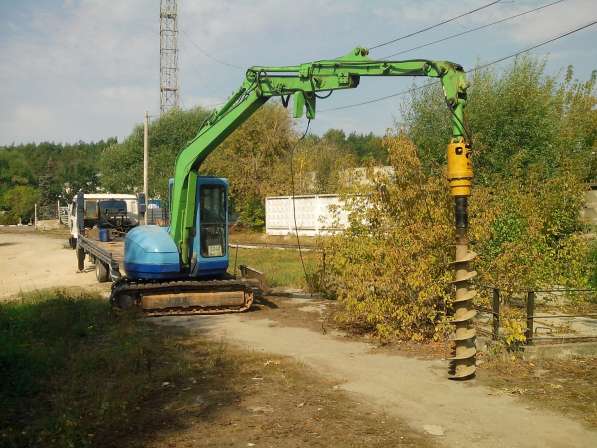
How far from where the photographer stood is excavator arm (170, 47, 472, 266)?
8.63 m

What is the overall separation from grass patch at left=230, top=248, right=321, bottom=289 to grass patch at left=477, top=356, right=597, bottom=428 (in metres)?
5.56

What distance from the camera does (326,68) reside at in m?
10.6

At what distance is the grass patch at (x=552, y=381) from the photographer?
6.69m

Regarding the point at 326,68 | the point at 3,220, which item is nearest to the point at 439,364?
the point at 326,68

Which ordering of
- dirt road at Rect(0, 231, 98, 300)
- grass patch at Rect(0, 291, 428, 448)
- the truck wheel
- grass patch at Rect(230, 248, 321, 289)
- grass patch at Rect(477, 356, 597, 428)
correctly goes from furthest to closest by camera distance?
dirt road at Rect(0, 231, 98, 300)
the truck wheel
grass patch at Rect(230, 248, 321, 289)
grass patch at Rect(477, 356, 597, 428)
grass patch at Rect(0, 291, 428, 448)

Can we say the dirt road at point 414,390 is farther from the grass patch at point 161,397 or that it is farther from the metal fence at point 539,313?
the metal fence at point 539,313

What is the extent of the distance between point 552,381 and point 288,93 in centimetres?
700

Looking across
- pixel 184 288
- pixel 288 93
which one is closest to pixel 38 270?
pixel 184 288

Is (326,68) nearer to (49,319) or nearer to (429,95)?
(49,319)

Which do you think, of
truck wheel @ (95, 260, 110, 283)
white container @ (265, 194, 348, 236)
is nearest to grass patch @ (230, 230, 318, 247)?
white container @ (265, 194, 348, 236)

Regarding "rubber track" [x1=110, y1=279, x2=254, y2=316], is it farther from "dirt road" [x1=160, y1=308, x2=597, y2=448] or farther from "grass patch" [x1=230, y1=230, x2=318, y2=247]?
"grass patch" [x1=230, y1=230, x2=318, y2=247]

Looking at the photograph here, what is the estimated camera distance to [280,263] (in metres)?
22.1

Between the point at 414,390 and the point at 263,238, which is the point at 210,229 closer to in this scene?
the point at 414,390

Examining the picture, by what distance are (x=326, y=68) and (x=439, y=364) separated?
18.6ft
